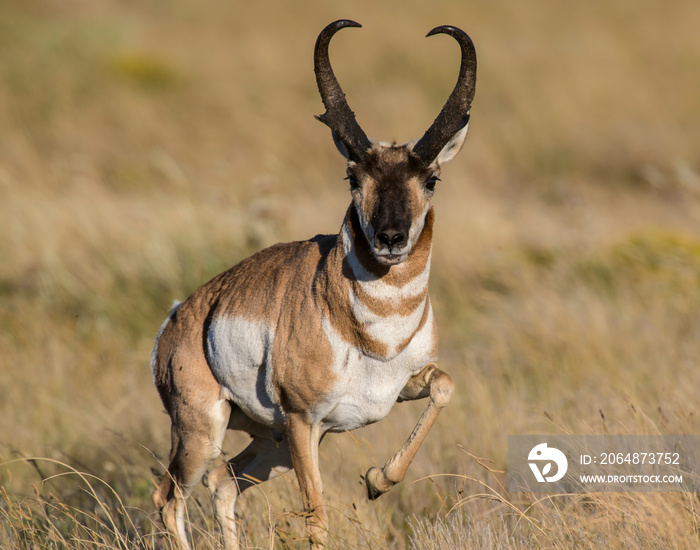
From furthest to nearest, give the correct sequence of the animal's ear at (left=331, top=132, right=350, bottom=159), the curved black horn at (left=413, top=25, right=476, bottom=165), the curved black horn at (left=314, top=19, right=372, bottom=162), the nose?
the animal's ear at (left=331, top=132, right=350, bottom=159) < the curved black horn at (left=314, top=19, right=372, bottom=162) < the curved black horn at (left=413, top=25, right=476, bottom=165) < the nose

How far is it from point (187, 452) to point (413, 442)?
164 centimetres

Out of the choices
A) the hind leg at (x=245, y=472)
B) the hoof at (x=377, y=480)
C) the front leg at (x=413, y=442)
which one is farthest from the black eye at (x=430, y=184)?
the hind leg at (x=245, y=472)

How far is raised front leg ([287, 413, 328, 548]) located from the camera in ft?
16.4

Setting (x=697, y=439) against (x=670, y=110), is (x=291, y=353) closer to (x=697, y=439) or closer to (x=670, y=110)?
(x=697, y=439)

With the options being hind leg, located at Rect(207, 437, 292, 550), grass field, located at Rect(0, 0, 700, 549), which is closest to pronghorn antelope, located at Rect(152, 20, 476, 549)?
grass field, located at Rect(0, 0, 700, 549)

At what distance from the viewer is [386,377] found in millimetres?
5082

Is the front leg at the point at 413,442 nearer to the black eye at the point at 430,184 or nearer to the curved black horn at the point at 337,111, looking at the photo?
the black eye at the point at 430,184

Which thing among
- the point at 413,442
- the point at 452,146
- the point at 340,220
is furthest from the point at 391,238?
the point at 340,220

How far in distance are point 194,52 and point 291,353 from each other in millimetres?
24620

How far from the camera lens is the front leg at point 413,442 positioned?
5.01 meters

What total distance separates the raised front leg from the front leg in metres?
0.31

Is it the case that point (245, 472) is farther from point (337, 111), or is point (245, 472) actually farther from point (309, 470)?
point (337, 111)

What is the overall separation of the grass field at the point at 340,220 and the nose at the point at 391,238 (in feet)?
4.15

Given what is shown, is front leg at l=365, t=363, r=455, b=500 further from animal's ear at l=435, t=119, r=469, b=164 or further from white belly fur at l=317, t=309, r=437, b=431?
animal's ear at l=435, t=119, r=469, b=164
